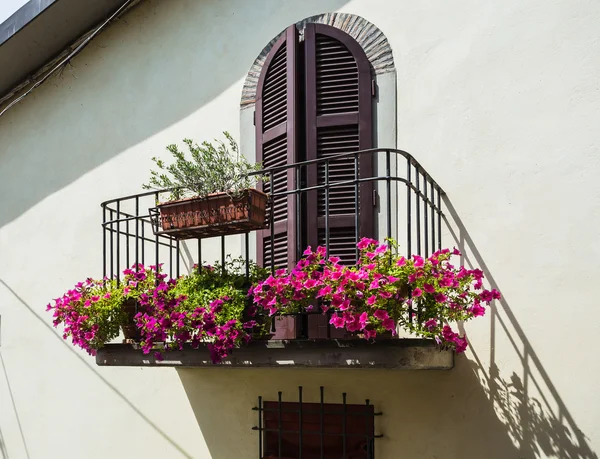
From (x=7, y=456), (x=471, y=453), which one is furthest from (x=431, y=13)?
(x=7, y=456)

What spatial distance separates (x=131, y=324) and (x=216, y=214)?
4.12 ft

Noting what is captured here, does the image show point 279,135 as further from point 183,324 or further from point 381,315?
point 381,315

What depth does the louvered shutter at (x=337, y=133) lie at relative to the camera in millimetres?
5883

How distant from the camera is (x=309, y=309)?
17.5 ft

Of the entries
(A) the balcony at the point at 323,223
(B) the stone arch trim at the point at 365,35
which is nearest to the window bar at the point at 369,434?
(A) the balcony at the point at 323,223

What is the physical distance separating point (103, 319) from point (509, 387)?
285 centimetres

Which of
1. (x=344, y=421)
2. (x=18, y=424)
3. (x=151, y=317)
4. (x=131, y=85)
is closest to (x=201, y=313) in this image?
(x=151, y=317)

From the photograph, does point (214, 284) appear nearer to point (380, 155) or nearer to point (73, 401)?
point (380, 155)

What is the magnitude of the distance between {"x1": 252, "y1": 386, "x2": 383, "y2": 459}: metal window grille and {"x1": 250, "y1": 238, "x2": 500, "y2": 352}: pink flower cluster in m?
1.08

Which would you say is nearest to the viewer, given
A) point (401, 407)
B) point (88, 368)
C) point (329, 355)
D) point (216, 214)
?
point (329, 355)

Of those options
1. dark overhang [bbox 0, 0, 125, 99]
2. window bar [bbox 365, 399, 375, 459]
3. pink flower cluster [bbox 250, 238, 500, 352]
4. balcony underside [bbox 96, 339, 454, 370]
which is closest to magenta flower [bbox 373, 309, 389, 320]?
pink flower cluster [bbox 250, 238, 500, 352]

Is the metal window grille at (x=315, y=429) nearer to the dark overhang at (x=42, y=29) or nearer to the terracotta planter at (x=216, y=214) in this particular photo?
the terracotta planter at (x=216, y=214)

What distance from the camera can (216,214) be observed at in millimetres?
5344

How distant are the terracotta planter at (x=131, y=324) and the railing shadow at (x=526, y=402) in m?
2.42
